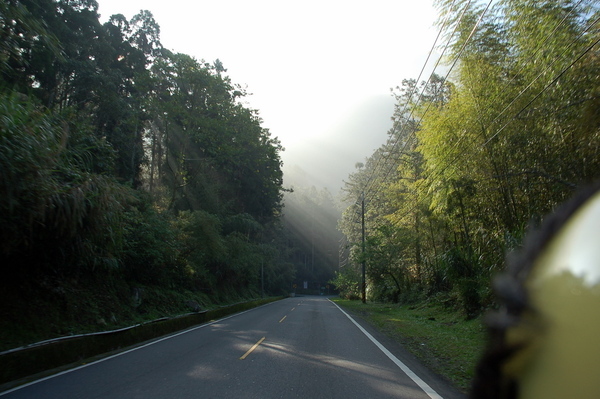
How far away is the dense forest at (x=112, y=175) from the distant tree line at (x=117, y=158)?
55 millimetres

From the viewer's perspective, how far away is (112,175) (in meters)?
15.4

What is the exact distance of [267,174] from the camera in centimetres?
3378

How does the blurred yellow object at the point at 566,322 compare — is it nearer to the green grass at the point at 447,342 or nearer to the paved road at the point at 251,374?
the paved road at the point at 251,374

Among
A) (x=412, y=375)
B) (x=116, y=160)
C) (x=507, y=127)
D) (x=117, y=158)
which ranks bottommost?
(x=412, y=375)

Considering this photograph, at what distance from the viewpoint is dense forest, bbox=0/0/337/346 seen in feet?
24.3

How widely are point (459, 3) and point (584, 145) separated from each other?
5.27 meters

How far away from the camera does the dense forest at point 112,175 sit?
741 cm

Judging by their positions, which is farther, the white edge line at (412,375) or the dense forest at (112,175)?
the dense forest at (112,175)

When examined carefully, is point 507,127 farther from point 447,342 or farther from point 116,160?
point 116,160

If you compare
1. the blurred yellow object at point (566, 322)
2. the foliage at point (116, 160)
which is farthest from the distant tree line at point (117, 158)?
the blurred yellow object at point (566, 322)

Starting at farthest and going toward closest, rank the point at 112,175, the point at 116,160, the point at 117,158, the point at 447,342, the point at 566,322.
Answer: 1. the point at 116,160
2. the point at 117,158
3. the point at 112,175
4. the point at 447,342
5. the point at 566,322

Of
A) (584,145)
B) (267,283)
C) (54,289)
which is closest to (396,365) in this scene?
(584,145)

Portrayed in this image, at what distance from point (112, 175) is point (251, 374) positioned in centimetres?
1221

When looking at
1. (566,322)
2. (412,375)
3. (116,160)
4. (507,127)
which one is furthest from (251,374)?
(116,160)
